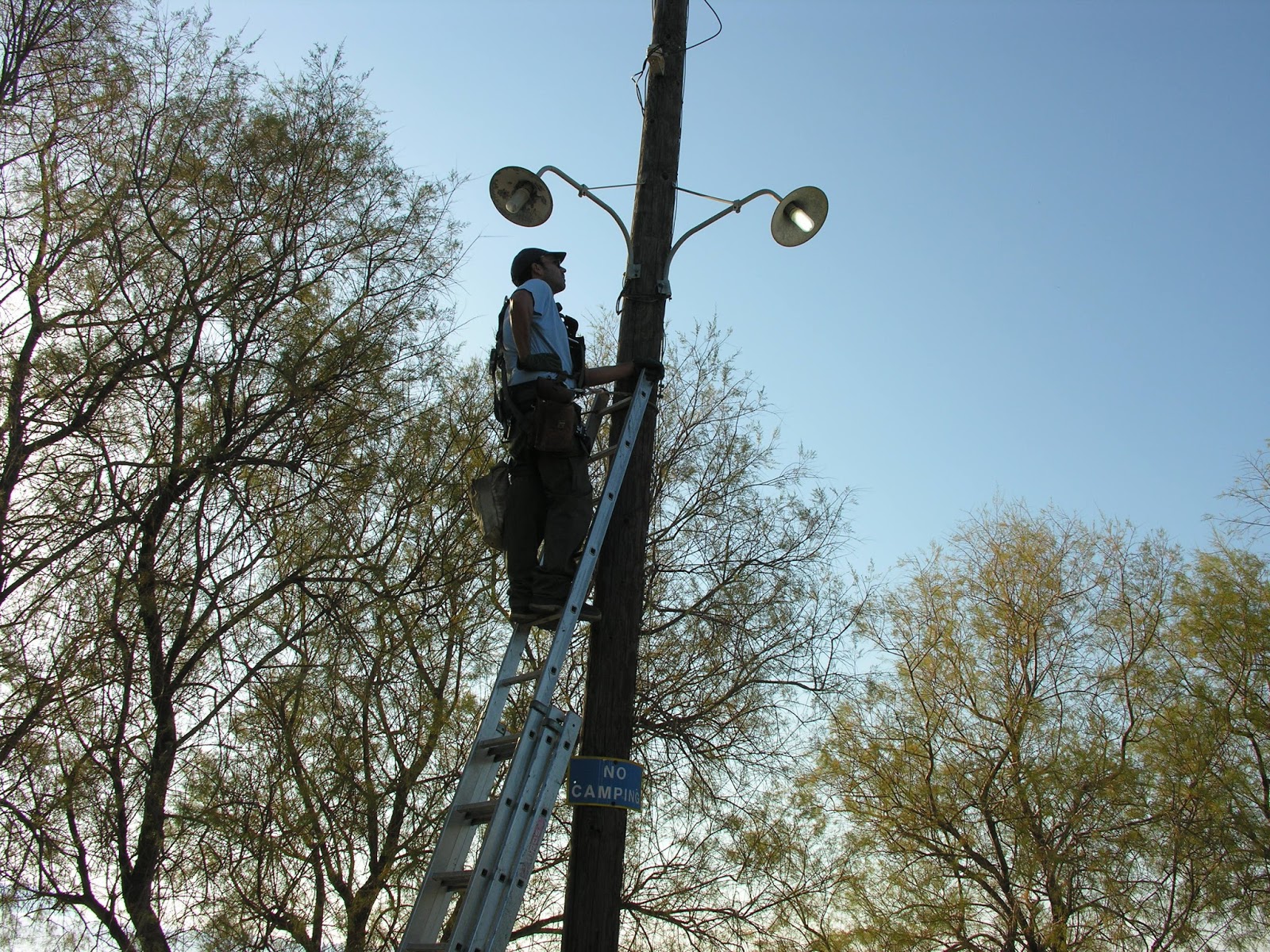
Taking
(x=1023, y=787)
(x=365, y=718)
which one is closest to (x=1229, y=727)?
(x=1023, y=787)

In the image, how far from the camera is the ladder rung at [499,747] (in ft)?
10.9

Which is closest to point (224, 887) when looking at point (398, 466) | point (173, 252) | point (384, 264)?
point (398, 466)

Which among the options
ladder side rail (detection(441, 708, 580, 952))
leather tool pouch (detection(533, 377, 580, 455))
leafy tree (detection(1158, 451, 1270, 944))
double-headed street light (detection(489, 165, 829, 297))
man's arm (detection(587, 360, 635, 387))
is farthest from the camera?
leafy tree (detection(1158, 451, 1270, 944))

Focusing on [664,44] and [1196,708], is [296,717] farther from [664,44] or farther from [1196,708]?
→ [1196,708]

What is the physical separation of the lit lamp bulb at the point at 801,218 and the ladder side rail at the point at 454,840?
267 cm

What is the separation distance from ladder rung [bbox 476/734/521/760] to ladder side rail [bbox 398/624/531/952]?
0.01m

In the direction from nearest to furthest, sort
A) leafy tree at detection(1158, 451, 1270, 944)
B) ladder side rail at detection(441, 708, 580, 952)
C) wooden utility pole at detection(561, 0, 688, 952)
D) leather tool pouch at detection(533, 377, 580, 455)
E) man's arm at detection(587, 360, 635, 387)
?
ladder side rail at detection(441, 708, 580, 952)
wooden utility pole at detection(561, 0, 688, 952)
leather tool pouch at detection(533, 377, 580, 455)
man's arm at detection(587, 360, 635, 387)
leafy tree at detection(1158, 451, 1270, 944)

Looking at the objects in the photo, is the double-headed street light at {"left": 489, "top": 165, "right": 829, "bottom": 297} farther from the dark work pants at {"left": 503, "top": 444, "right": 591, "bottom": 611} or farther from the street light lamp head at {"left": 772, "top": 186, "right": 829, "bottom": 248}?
the dark work pants at {"left": 503, "top": 444, "right": 591, "bottom": 611}

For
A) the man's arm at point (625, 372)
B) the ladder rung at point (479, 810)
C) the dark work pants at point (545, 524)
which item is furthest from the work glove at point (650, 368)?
the ladder rung at point (479, 810)

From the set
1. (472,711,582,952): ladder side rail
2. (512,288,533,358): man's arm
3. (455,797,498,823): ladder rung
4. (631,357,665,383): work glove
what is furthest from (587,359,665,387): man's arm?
(455,797,498,823): ladder rung

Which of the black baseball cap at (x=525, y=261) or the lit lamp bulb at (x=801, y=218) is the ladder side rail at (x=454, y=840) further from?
the lit lamp bulb at (x=801, y=218)

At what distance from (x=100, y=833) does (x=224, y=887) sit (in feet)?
3.48

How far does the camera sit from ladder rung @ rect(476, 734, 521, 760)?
331 centimetres

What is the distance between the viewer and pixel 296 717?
7805 mm
